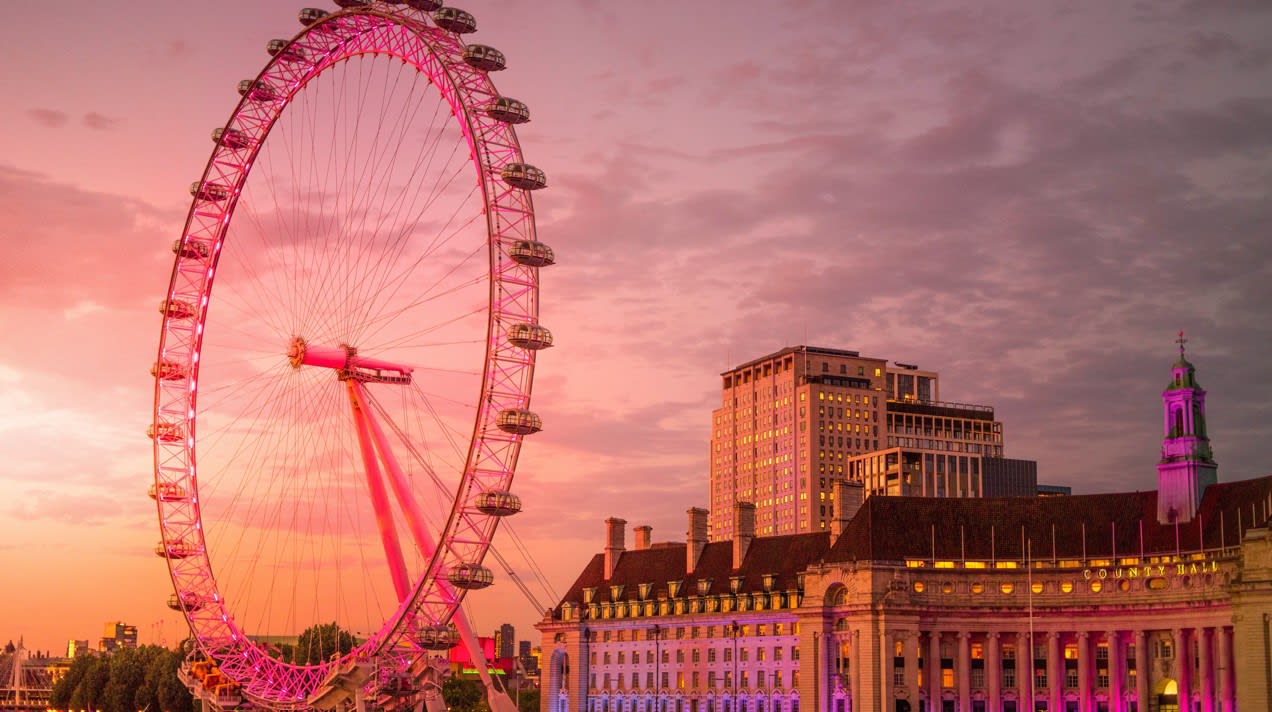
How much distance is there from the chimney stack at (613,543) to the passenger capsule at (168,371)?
72310 millimetres

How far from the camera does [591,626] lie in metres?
166

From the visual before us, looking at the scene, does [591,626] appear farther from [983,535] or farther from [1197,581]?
[1197,581]

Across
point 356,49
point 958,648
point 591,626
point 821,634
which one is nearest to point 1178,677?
point 958,648

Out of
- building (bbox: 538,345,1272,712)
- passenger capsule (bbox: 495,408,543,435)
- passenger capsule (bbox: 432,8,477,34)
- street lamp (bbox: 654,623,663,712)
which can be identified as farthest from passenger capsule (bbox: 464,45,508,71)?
street lamp (bbox: 654,623,663,712)

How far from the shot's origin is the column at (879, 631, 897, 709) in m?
130

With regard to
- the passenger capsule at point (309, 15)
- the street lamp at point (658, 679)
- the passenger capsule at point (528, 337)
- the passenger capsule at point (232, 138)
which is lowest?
the street lamp at point (658, 679)

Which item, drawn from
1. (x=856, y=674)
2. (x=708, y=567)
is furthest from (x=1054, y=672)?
(x=708, y=567)

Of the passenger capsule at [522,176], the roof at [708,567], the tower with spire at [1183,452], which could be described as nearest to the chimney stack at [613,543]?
the roof at [708,567]

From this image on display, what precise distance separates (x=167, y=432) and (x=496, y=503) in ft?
110

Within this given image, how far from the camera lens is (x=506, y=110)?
3415 inches

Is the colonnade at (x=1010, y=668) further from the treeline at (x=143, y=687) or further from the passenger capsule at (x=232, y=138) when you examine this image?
the treeline at (x=143, y=687)

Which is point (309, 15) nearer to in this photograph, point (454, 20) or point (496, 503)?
point (454, 20)

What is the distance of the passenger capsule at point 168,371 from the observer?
106 metres

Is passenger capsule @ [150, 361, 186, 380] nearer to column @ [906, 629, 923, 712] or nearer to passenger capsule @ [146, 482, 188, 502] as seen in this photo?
passenger capsule @ [146, 482, 188, 502]
